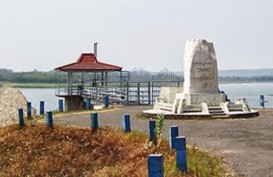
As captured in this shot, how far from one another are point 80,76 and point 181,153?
27211 mm

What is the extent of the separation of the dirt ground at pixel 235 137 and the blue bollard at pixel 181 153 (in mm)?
1062

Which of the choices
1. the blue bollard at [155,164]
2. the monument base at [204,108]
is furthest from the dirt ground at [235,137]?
the blue bollard at [155,164]

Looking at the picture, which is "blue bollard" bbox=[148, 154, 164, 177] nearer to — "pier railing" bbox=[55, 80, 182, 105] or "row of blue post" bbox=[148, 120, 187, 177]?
"row of blue post" bbox=[148, 120, 187, 177]

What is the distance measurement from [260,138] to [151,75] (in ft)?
62.1

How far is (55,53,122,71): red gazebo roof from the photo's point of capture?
34.5 m


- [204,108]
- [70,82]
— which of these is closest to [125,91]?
[70,82]

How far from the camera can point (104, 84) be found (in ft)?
115

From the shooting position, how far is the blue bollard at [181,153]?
9.01 m

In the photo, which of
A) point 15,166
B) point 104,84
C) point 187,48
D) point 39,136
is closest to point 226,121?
point 187,48

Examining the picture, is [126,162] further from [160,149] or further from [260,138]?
[260,138]

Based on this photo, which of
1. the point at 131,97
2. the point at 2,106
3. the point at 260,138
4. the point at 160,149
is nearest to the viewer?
the point at 160,149

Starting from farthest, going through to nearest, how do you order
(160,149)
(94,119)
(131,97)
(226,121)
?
(131,97), (226,121), (94,119), (160,149)

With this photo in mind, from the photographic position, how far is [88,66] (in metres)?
35.3

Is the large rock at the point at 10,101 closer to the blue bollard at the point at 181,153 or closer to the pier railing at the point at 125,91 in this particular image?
the pier railing at the point at 125,91
